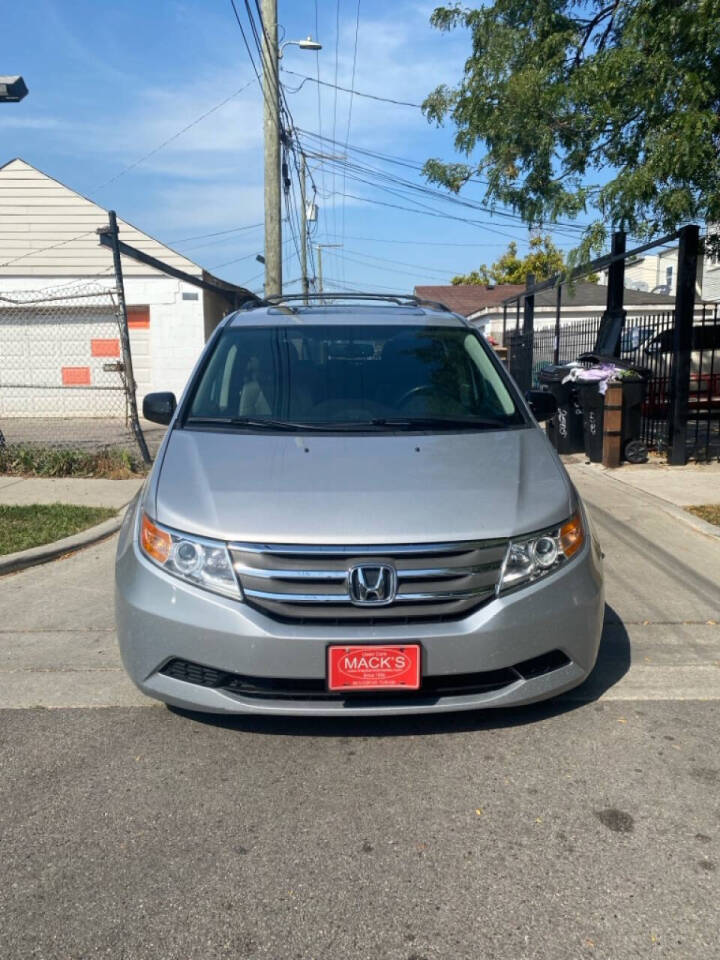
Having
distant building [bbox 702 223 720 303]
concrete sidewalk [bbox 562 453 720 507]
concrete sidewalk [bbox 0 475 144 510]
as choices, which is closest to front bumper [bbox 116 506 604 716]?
concrete sidewalk [bbox 0 475 144 510]

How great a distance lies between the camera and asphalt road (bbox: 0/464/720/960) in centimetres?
246

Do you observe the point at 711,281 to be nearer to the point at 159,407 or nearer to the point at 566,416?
the point at 566,416

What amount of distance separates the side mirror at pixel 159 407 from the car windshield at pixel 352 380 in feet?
0.98

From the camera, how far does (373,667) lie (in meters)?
3.17

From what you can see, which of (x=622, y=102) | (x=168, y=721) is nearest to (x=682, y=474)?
(x=622, y=102)

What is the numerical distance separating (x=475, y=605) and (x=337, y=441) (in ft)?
3.79

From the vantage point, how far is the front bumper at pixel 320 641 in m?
3.17

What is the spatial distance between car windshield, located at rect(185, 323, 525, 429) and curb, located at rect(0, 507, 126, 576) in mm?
2591

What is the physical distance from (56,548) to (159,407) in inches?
94.4

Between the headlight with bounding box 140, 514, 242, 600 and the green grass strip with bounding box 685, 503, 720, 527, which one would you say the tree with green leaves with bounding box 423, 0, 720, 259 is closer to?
the green grass strip with bounding box 685, 503, 720, 527

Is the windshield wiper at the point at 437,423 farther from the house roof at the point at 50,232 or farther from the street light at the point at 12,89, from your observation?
the house roof at the point at 50,232

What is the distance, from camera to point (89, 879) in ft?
8.90

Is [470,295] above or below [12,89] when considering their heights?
below

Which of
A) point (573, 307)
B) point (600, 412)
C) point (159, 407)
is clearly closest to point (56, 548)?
point (159, 407)
